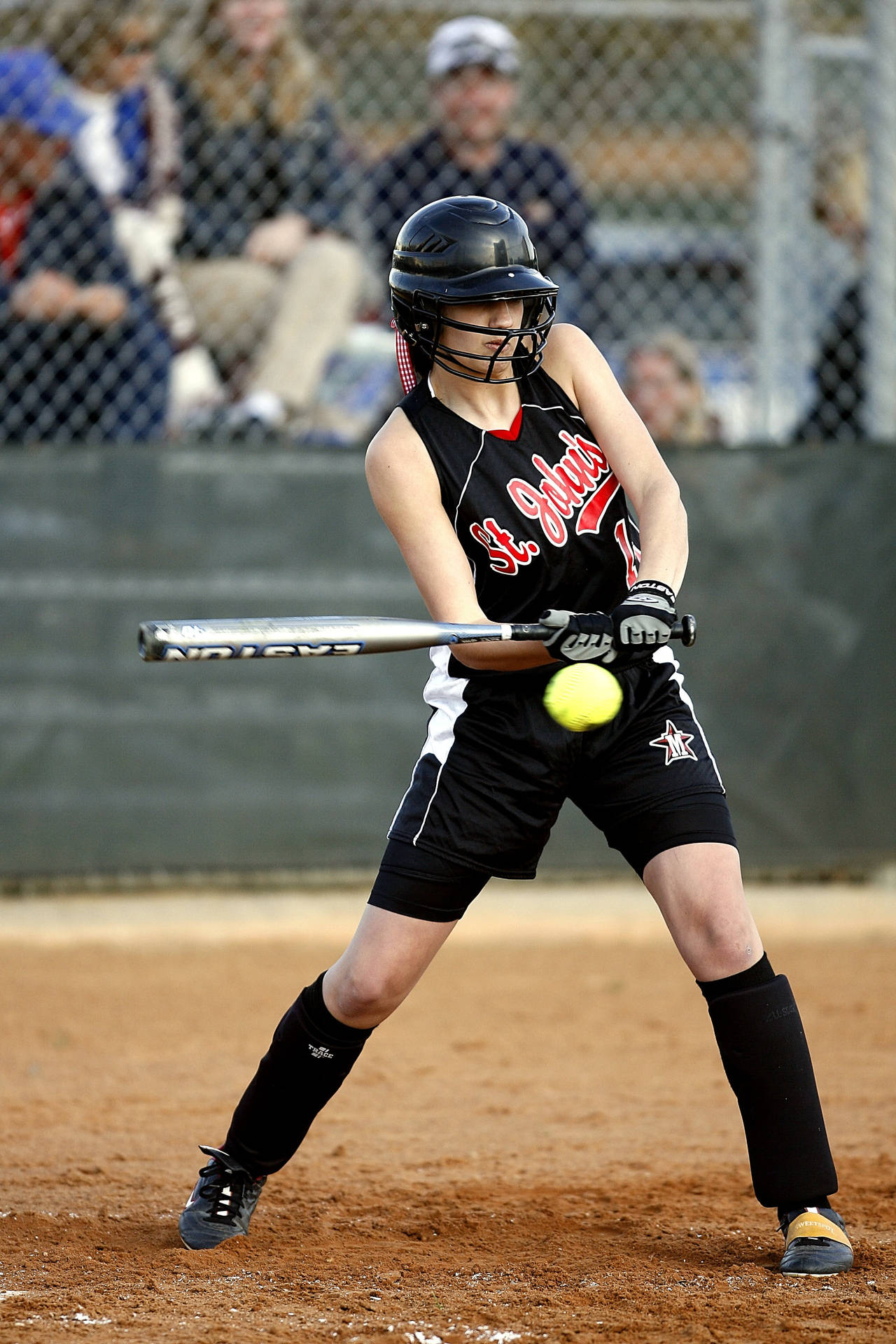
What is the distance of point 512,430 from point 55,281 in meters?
3.76

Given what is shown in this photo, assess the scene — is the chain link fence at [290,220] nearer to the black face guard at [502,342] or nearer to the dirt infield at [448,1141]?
the dirt infield at [448,1141]

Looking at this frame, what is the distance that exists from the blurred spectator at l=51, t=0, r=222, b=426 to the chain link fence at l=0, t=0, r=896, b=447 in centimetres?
1

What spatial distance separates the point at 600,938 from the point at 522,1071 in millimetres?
1614

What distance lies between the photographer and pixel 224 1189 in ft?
10.1

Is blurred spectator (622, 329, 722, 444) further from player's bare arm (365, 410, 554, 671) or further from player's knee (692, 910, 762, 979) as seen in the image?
player's knee (692, 910, 762, 979)

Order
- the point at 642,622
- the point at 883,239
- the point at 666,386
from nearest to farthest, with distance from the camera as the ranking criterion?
the point at 642,622, the point at 666,386, the point at 883,239

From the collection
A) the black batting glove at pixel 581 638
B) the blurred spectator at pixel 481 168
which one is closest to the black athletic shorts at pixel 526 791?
the black batting glove at pixel 581 638

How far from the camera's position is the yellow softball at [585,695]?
279 cm

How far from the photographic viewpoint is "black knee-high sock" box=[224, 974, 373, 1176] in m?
3.03

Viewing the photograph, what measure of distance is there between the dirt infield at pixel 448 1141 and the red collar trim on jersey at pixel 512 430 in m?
1.62

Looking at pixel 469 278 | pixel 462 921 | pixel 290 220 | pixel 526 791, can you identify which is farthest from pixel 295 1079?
pixel 290 220

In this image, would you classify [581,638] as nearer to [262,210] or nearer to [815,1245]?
[815,1245]

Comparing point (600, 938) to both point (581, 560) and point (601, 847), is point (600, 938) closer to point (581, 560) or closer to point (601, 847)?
point (601, 847)

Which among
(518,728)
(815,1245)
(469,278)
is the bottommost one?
(815,1245)
